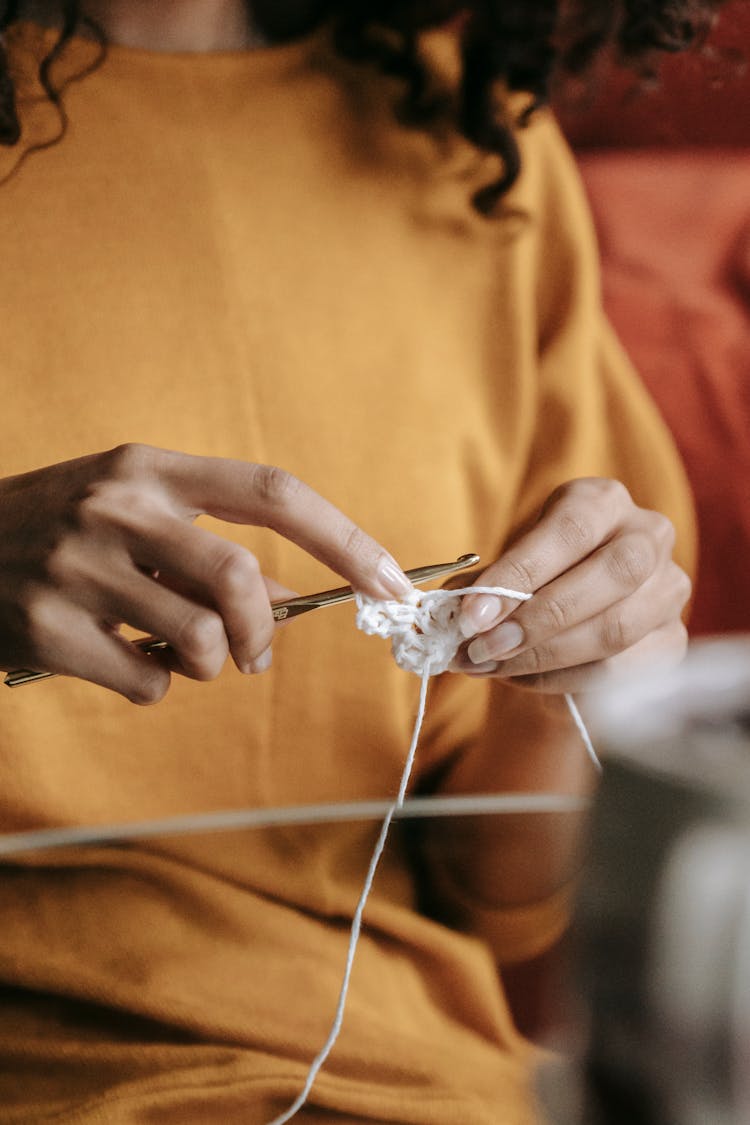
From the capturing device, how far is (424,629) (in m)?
0.48

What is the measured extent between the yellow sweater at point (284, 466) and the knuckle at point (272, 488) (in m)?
0.19

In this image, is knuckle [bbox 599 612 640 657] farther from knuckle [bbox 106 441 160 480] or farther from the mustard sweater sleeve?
knuckle [bbox 106 441 160 480]

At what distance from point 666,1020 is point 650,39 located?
29.7 inches

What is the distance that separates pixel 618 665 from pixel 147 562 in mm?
271

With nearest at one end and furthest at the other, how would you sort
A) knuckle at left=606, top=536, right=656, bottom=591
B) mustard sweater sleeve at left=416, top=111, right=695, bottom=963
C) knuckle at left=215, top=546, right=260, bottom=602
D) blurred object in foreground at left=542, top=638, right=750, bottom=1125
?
1. blurred object in foreground at left=542, top=638, right=750, bottom=1125
2. knuckle at left=215, top=546, right=260, bottom=602
3. knuckle at left=606, top=536, right=656, bottom=591
4. mustard sweater sleeve at left=416, top=111, right=695, bottom=963

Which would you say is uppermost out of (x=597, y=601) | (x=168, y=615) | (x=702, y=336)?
(x=168, y=615)

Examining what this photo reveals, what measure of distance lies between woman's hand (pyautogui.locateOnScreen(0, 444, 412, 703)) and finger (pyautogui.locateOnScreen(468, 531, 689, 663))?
7 centimetres

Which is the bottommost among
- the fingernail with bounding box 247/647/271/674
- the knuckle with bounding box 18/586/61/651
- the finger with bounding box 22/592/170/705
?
the fingernail with bounding box 247/647/271/674

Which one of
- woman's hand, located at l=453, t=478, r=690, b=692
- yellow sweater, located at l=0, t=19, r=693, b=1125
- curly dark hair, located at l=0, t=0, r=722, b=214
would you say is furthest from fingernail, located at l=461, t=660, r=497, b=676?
curly dark hair, located at l=0, t=0, r=722, b=214

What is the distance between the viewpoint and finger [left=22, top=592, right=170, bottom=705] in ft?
1.43

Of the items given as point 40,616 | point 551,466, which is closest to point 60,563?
point 40,616

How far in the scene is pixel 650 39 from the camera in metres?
0.80

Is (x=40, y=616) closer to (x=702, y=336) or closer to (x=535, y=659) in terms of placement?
(x=535, y=659)

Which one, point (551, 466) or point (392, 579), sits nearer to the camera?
point (392, 579)
